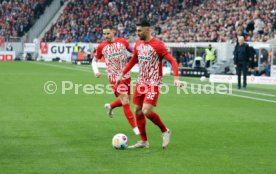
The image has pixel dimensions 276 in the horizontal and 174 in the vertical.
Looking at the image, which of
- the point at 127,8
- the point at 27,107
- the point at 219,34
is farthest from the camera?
the point at 127,8

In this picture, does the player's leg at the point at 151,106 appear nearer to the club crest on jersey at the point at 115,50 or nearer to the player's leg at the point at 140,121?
the player's leg at the point at 140,121

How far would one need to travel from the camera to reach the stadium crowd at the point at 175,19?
41.2 meters

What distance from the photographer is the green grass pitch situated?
9820 millimetres

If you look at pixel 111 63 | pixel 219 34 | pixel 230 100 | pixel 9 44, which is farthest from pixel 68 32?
pixel 111 63

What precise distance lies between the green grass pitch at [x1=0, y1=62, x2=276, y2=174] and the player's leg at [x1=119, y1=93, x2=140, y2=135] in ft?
0.63

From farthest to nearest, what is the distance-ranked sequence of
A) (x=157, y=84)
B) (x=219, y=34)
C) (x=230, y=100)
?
(x=219, y=34)
(x=230, y=100)
(x=157, y=84)

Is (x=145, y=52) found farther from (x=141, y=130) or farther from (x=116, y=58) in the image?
(x=116, y=58)

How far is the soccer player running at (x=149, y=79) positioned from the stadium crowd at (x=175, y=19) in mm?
27245

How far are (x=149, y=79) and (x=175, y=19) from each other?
4313 centimetres

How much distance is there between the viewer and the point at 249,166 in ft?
32.5

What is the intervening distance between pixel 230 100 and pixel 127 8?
3914 centimetres

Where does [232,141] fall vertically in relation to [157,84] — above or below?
below

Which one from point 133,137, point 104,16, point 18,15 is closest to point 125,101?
point 133,137

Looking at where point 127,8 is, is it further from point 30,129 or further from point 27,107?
point 30,129
